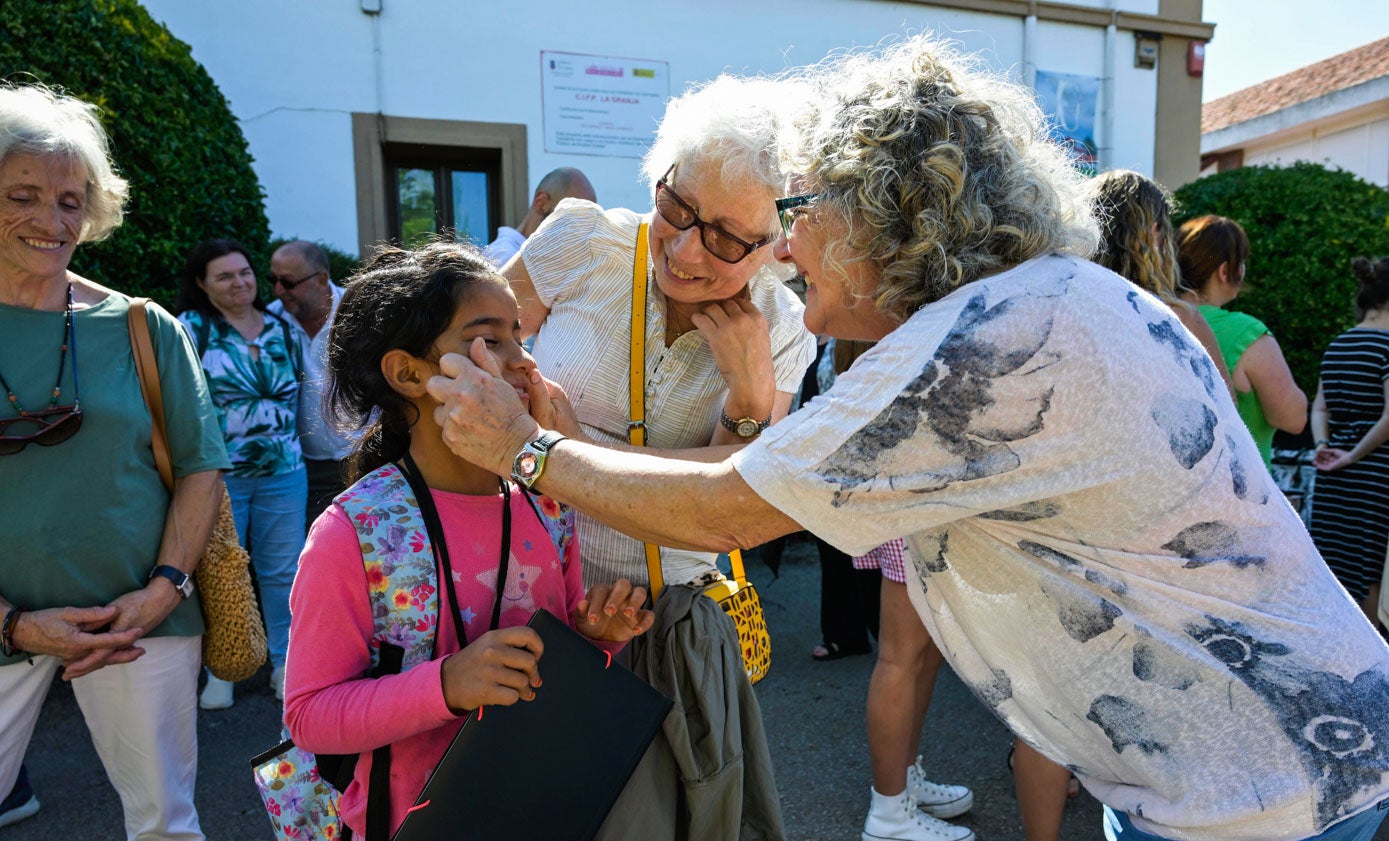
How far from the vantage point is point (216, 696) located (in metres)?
4.49

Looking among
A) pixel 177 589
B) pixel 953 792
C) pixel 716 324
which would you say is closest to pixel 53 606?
pixel 177 589

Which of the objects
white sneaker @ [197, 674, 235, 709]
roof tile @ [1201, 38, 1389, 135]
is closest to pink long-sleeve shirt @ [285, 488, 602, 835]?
white sneaker @ [197, 674, 235, 709]

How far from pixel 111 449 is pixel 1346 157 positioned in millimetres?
21706

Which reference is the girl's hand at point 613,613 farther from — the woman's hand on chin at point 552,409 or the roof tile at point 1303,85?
the roof tile at point 1303,85

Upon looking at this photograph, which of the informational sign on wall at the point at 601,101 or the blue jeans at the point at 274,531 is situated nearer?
the blue jeans at the point at 274,531

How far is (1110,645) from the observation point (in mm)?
1393

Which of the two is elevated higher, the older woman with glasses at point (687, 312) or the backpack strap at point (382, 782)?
the older woman with glasses at point (687, 312)

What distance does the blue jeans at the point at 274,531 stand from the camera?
458cm

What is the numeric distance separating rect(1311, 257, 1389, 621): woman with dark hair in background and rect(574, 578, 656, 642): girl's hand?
4231 millimetres

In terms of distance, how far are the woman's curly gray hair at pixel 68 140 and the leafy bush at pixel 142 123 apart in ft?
6.69

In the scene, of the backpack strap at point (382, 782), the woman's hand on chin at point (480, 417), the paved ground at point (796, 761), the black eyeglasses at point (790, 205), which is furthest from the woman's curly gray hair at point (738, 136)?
the paved ground at point (796, 761)

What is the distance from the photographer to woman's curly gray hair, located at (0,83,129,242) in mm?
2379

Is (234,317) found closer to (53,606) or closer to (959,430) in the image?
(53,606)

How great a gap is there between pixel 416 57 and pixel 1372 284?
6.93m
